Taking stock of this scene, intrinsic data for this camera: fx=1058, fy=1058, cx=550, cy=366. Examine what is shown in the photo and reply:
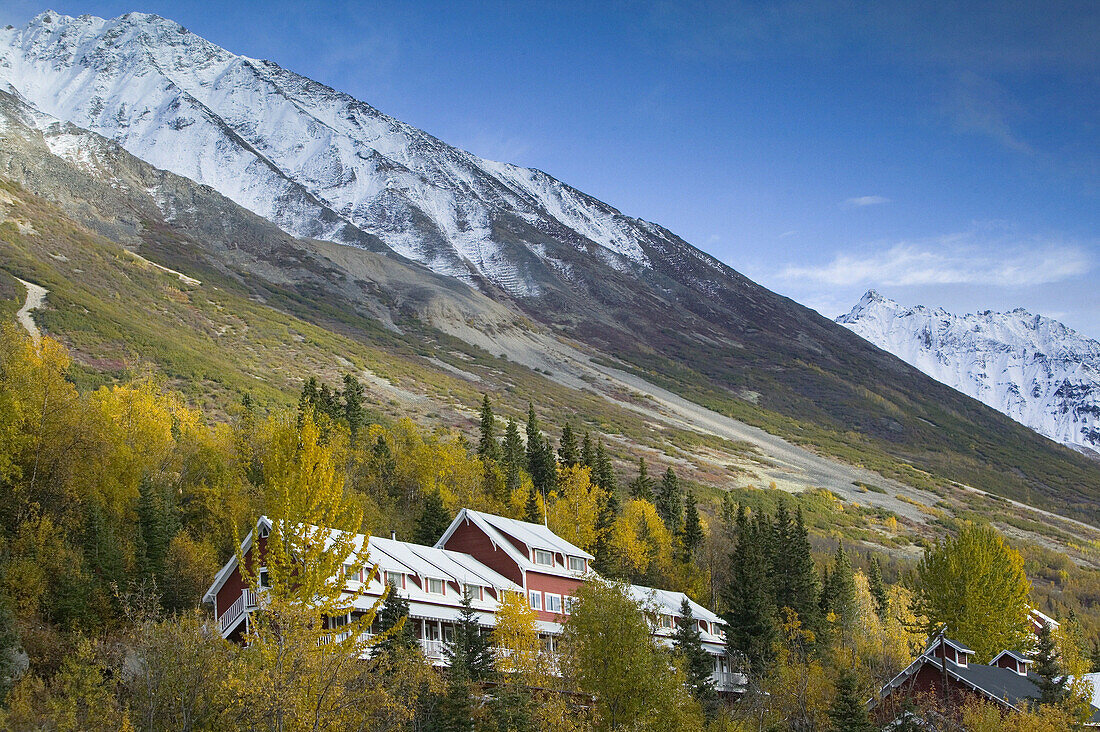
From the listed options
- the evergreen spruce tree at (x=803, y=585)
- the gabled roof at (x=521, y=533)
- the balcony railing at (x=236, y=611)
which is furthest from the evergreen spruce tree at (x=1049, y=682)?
the balcony railing at (x=236, y=611)

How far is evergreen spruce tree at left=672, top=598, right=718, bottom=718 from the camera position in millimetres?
50094

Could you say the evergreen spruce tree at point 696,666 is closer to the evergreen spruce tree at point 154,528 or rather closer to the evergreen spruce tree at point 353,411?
the evergreen spruce tree at point 154,528

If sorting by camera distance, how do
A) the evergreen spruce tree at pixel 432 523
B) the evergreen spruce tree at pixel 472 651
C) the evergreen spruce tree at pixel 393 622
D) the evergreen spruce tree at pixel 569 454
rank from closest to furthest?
the evergreen spruce tree at pixel 393 622 → the evergreen spruce tree at pixel 472 651 → the evergreen spruce tree at pixel 432 523 → the evergreen spruce tree at pixel 569 454

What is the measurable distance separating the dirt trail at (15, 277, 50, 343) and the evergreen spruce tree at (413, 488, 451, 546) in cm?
6467

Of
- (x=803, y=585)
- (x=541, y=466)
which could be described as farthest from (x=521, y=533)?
(x=541, y=466)

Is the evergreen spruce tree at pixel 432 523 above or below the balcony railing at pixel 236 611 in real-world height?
above

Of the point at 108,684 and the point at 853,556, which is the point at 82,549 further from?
the point at 853,556

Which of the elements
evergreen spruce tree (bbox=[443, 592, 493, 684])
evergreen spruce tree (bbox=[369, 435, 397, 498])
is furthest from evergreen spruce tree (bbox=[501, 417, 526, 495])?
evergreen spruce tree (bbox=[443, 592, 493, 684])

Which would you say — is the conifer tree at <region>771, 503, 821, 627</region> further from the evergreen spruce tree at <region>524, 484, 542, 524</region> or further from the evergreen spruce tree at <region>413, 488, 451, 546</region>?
the evergreen spruce tree at <region>413, 488, 451, 546</region>

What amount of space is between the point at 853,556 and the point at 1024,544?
50.9 m

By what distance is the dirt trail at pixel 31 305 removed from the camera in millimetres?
117738

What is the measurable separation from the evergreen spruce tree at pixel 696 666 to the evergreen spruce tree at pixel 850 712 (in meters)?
6.44

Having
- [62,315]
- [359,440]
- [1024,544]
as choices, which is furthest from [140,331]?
[1024,544]

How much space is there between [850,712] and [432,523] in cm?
2984
